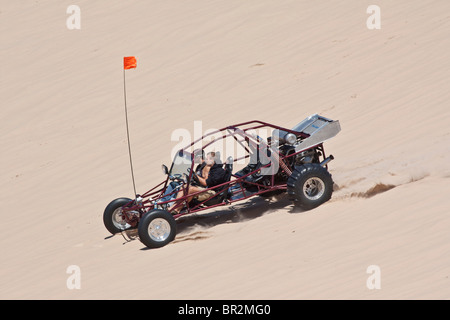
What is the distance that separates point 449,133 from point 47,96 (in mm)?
11420

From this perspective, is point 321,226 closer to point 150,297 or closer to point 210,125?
point 150,297

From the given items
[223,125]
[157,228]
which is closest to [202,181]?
[157,228]

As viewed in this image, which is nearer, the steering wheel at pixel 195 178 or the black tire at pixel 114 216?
the steering wheel at pixel 195 178

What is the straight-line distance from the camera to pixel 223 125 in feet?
52.7

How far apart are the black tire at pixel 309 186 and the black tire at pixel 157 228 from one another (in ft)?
5.70

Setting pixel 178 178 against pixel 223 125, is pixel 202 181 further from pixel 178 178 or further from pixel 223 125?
pixel 223 125

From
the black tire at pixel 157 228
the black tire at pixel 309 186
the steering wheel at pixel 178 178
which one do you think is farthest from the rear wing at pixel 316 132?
the black tire at pixel 157 228

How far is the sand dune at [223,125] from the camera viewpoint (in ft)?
28.8

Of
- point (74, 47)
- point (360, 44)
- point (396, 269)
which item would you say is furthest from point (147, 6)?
point (396, 269)

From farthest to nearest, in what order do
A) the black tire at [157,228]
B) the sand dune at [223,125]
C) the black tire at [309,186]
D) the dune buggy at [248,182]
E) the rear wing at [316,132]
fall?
1. the rear wing at [316,132]
2. the black tire at [309,186]
3. the dune buggy at [248,182]
4. the black tire at [157,228]
5. the sand dune at [223,125]

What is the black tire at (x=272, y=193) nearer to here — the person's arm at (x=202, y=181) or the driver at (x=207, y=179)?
the driver at (x=207, y=179)

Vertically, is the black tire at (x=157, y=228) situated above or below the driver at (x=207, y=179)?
below

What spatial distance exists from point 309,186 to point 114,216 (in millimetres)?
3016

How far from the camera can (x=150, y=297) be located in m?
8.74
